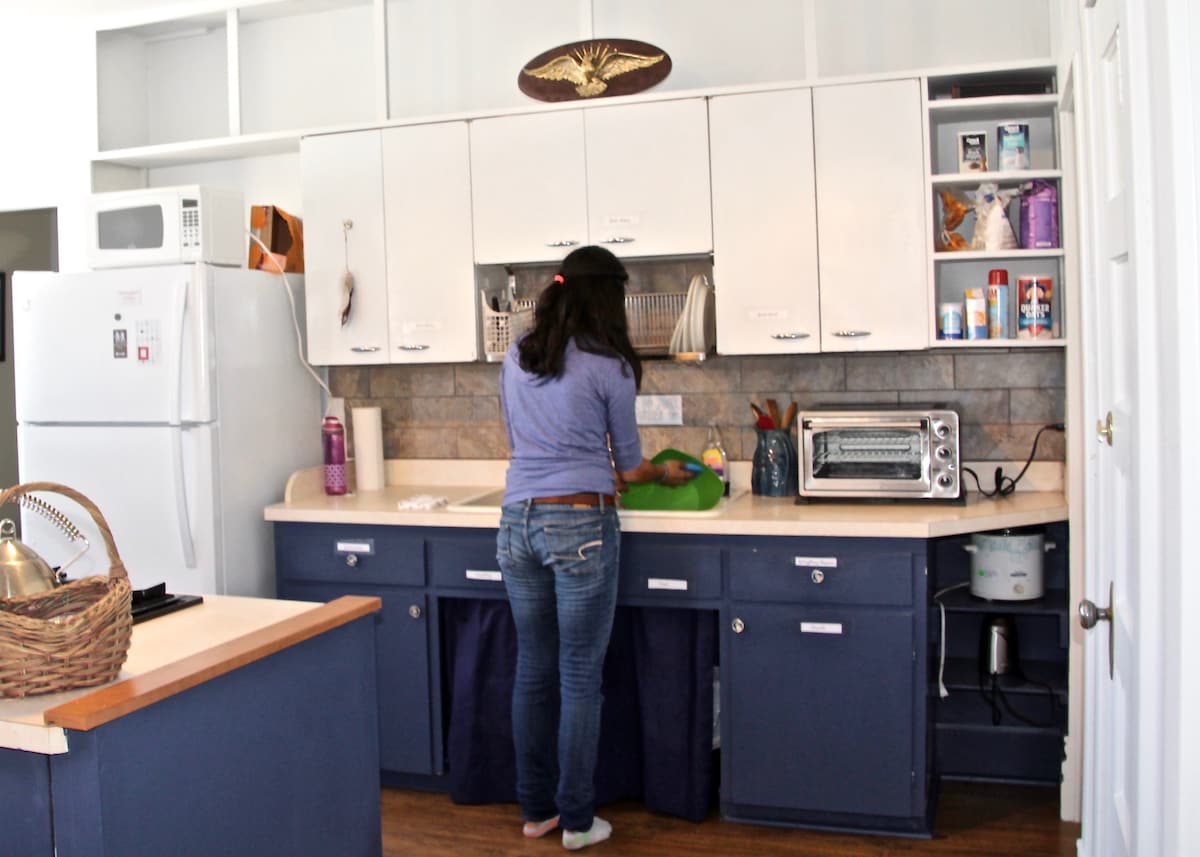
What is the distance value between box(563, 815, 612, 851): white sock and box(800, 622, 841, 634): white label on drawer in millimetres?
754

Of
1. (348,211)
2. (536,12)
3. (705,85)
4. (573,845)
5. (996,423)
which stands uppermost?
(536,12)

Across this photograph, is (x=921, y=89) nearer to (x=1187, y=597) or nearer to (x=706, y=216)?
(x=706, y=216)

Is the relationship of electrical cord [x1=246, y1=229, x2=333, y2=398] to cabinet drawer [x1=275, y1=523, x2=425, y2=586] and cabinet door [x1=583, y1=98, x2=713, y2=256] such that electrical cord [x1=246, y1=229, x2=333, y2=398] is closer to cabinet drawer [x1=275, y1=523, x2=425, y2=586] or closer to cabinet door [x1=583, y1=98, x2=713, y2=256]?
cabinet drawer [x1=275, y1=523, x2=425, y2=586]

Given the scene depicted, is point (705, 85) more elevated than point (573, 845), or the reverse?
point (705, 85)

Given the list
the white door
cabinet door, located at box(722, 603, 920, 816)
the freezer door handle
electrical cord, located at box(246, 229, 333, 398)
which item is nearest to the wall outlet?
cabinet door, located at box(722, 603, 920, 816)

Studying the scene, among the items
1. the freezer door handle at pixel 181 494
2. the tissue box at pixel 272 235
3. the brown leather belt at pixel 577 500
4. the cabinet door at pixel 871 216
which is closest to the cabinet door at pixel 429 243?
the tissue box at pixel 272 235

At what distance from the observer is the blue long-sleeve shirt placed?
2631 mm

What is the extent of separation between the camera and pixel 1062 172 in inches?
117

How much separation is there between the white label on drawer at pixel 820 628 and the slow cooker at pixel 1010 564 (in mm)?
543

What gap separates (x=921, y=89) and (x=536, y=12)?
4.53ft

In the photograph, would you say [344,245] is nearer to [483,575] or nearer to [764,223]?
[483,575]

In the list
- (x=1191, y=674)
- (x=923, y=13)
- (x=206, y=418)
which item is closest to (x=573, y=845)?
(x=206, y=418)

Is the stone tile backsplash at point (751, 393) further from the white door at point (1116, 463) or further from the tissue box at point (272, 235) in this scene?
the white door at point (1116, 463)

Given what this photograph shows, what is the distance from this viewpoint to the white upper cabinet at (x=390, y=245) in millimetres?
3480
